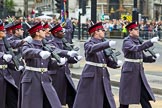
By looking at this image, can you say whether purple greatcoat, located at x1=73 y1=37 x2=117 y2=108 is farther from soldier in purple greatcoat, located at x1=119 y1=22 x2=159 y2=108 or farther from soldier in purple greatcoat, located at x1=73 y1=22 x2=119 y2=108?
soldier in purple greatcoat, located at x1=119 y1=22 x2=159 y2=108

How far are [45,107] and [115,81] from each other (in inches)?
275

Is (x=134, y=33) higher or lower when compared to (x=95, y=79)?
higher

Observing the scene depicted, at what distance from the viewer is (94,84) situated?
30.6 feet

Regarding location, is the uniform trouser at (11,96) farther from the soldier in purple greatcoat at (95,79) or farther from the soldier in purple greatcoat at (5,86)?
the soldier in purple greatcoat at (95,79)

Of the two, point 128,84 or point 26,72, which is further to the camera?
point 128,84

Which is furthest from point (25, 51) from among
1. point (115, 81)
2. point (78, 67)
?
point (78, 67)

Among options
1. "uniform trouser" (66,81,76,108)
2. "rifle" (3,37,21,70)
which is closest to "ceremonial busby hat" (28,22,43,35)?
"rifle" (3,37,21,70)

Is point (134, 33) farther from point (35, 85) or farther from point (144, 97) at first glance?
point (35, 85)

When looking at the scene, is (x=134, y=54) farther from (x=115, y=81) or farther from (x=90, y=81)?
(x=115, y=81)

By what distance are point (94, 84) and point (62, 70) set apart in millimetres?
1685

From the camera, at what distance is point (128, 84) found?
34.7 ft

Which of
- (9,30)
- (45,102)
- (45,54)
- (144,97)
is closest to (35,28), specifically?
(45,54)

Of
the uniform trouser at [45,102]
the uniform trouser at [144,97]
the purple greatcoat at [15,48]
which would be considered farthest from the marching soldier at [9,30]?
the uniform trouser at [45,102]

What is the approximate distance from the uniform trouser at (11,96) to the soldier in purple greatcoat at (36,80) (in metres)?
1.03
